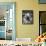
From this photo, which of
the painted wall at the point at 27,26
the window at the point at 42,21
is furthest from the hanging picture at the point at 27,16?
the window at the point at 42,21

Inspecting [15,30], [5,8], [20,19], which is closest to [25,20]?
[20,19]

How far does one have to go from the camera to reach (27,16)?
17.9 feet

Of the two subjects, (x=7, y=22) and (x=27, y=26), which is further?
(x=7, y=22)

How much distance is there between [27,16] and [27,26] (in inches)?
15.1

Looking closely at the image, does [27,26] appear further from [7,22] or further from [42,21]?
[7,22]

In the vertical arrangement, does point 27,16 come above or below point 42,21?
above

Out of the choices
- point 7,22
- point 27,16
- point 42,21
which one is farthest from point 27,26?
point 7,22

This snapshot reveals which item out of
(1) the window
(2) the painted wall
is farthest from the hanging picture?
(1) the window

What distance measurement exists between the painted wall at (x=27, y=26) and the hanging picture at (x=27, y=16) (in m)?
0.11

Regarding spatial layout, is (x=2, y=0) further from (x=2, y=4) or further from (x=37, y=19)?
(x=37, y=19)

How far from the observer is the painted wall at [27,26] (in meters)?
5.40

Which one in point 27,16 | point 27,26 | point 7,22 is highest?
point 27,16

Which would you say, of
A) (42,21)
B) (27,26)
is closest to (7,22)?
(27,26)

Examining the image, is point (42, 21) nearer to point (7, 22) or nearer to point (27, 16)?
point (27, 16)
